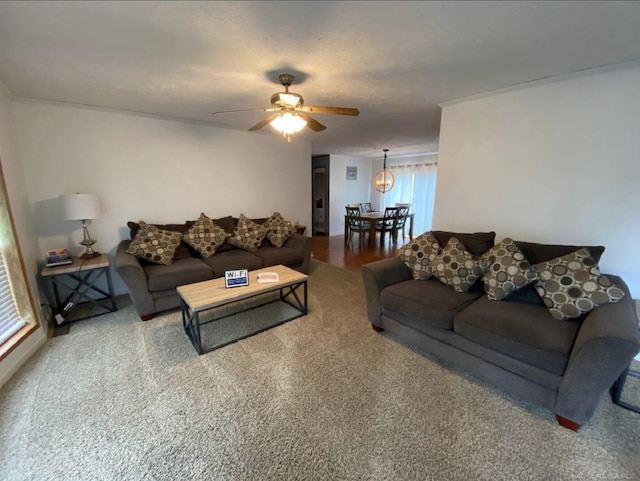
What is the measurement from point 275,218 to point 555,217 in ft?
11.1

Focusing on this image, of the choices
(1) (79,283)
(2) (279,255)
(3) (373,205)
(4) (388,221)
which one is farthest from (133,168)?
(3) (373,205)

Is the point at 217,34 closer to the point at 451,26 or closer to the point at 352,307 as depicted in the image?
the point at 451,26

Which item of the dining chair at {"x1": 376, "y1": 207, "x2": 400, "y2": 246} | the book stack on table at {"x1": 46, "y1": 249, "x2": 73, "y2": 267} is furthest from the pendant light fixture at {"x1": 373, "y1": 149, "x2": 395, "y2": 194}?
the book stack on table at {"x1": 46, "y1": 249, "x2": 73, "y2": 267}

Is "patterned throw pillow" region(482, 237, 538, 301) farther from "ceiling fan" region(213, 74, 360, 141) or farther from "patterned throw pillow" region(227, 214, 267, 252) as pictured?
"patterned throw pillow" region(227, 214, 267, 252)

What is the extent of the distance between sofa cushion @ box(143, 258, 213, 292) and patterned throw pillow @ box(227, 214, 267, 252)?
70 centimetres

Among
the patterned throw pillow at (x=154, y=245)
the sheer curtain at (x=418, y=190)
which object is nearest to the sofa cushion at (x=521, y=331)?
the patterned throw pillow at (x=154, y=245)

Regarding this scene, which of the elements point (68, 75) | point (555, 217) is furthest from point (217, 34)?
point (555, 217)

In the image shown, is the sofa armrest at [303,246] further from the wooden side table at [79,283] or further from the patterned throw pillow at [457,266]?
the wooden side table at [79,283]

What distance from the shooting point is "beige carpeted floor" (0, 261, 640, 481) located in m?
1.33

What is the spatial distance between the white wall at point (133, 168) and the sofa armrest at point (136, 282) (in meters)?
0.96

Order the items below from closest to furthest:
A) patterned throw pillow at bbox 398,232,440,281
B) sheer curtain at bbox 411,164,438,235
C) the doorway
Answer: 1. patterned throw pillow at bbox 398,232,440,281
2. sheer curtain at bbox 411,164,438,235
3. the doorway

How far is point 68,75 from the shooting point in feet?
7.22

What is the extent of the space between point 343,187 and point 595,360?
22.6ft

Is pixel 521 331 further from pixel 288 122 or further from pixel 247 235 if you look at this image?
pixel 247 235
